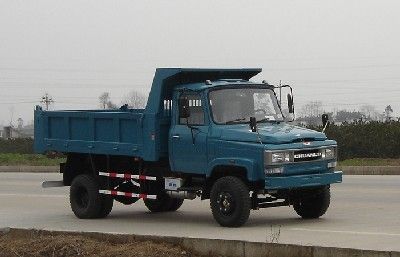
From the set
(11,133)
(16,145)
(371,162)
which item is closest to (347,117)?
(371,162)

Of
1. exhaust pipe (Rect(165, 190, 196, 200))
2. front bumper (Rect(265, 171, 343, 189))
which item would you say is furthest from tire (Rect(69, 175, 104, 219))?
front bumper (Rect(265, 171, 343, 189))

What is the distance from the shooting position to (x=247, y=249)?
1210 cm

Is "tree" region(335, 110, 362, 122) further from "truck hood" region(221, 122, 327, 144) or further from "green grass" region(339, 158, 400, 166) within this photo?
"truck hood" region(221, 122, 327, 144)

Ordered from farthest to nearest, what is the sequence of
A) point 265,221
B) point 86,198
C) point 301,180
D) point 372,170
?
point 372,170, point 86,198, point 265,221, point 301,180

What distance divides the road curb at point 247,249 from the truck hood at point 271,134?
93.7 inches

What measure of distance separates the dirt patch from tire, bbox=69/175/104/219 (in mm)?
2555

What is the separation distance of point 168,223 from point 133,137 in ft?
4.94

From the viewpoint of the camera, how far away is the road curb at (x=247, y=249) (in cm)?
1112

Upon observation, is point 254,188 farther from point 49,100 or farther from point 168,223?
point 49,100

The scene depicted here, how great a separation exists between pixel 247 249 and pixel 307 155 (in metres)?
3.17

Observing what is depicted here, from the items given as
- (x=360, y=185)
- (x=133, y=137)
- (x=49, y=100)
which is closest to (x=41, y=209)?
(x=133, y=137)

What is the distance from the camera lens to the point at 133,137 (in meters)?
16.6

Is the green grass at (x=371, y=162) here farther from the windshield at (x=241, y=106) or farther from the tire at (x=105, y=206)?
the windshield at (x=241, y=106)

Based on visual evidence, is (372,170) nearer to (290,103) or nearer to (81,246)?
(290,103)
